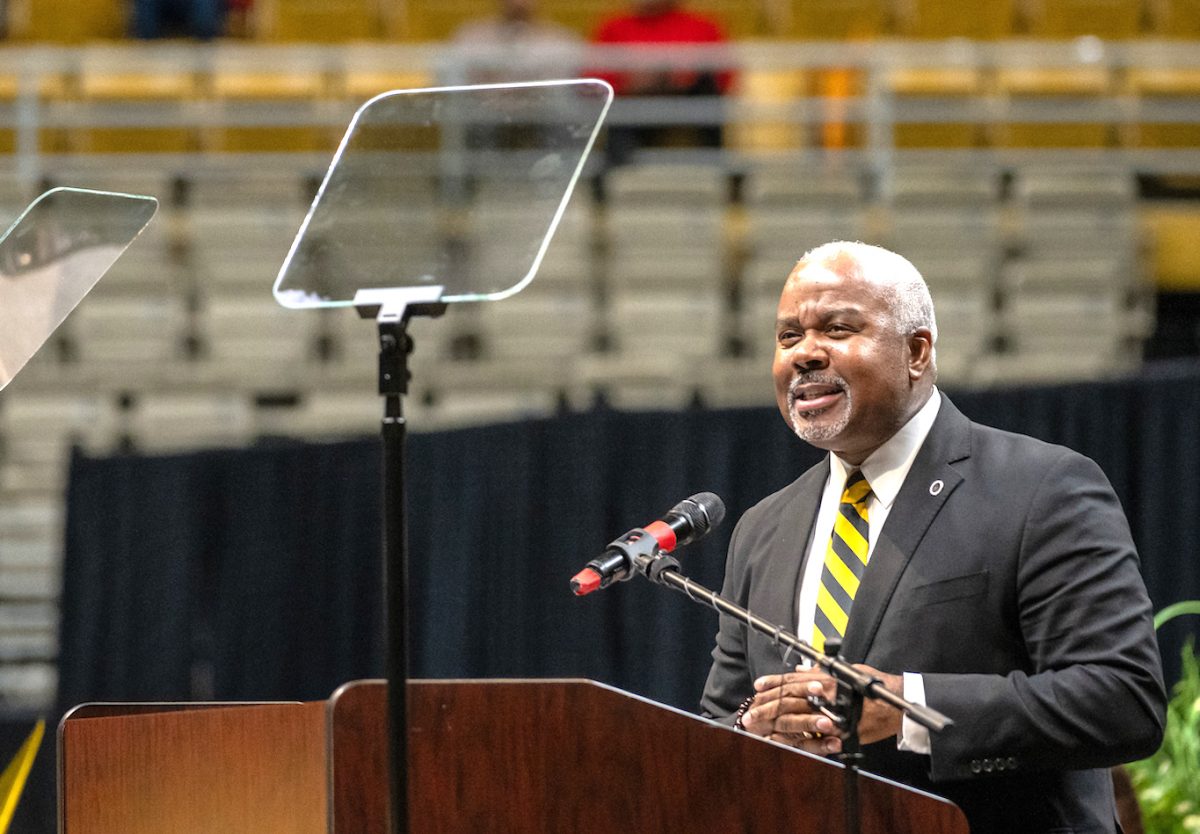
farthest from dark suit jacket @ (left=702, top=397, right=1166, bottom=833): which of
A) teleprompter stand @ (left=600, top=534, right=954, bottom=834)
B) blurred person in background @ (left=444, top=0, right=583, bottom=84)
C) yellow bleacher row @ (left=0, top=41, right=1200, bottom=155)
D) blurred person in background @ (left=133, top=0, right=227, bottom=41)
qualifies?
blurred person in background @ (left=133, top=0, right=227, bottom=41)

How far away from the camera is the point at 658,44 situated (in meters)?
7.25

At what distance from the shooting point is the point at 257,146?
822 centimetres

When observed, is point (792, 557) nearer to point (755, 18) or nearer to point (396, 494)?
point (396, 494)

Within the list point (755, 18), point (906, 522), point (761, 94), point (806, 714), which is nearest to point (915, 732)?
point (806, 714)

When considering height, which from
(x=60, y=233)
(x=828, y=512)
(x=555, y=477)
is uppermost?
(x=60, y=233)

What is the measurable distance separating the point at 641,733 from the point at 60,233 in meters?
1.00

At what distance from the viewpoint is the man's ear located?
8.68ft

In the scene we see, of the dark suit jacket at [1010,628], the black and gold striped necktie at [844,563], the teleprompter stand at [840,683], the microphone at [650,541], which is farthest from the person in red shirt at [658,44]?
the teleprompter stand at [840,683]

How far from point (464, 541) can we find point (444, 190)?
3.37m

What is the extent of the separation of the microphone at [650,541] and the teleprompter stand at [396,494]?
21cm

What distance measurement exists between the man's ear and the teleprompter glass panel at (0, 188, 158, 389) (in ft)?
3.57

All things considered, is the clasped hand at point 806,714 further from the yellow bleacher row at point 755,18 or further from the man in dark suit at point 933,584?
the yellow bleacher row at point 755,18

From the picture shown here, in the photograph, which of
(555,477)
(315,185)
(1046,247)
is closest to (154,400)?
(315,185)

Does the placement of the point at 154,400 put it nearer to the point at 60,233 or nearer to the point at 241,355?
the point at 241,355
